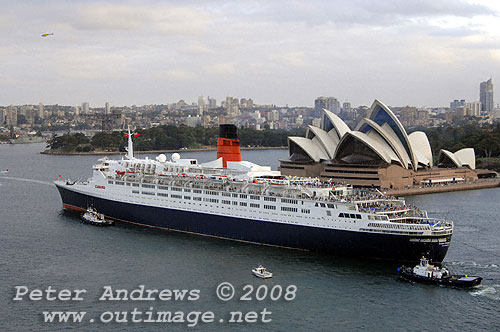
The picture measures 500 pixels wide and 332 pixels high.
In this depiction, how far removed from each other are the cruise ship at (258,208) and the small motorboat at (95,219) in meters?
0.77

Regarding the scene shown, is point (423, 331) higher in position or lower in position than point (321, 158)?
lower

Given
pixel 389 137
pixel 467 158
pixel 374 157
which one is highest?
Answer: pixel 389 137

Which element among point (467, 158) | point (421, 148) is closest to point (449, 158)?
point (467, 158)

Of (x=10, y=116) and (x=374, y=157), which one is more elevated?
(x=10, y=116)

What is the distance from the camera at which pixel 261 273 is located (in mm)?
20859

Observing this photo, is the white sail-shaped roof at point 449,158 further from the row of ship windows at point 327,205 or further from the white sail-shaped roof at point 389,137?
the row of ship windows at point 327,205

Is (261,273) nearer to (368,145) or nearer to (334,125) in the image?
(368,145)

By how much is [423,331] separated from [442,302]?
2.25 metres

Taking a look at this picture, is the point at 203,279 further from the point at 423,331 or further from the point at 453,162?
the point at 453,162

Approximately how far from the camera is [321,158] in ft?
168

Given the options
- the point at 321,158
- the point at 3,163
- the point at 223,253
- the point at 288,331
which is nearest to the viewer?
the point at 288,331

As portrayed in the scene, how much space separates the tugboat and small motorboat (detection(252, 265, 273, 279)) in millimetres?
4629

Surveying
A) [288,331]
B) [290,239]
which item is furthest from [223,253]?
[288,331]

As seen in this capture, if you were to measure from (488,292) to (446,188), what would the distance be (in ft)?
94.2
